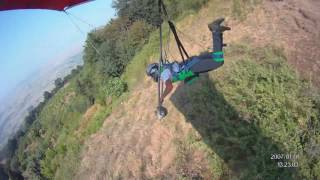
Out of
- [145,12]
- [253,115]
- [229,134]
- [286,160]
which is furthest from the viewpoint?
[145,12]

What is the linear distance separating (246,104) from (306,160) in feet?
9.69

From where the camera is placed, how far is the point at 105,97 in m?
24.8

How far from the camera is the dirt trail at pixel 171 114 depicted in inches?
545

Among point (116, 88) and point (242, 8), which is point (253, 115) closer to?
point (242, 8)

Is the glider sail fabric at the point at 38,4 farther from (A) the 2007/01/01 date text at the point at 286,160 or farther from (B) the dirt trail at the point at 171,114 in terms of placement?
(A) the 2007/01/01 date text at the point at 286,160

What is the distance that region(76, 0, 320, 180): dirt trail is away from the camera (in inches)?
545

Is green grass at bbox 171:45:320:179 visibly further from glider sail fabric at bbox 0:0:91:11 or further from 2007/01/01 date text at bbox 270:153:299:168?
glider sail fabric at bbox 0:0:91:11

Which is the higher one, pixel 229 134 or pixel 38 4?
pixel 38 4

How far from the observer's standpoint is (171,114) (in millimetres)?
15312

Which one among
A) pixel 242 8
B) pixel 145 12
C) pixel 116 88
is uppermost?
pixel 242 8

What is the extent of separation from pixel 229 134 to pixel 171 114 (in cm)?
341

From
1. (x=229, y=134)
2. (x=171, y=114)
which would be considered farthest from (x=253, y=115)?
(x=171, y=114)

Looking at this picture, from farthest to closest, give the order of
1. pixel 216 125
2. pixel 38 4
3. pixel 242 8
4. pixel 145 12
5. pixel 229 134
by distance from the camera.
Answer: pixel 145 12 → pixel 242 8 → pixel 216 125 → pixel 229 134 → pixel 38 4

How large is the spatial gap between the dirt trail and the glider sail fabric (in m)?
6.58
